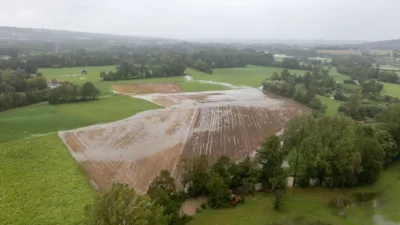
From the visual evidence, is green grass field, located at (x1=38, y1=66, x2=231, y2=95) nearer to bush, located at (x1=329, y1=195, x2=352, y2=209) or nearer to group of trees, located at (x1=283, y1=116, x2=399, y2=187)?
group of trees, located at (x1=283, y1=116, x2=399, y2=187)

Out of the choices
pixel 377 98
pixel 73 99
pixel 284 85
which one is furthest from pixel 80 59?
pixel 377 98

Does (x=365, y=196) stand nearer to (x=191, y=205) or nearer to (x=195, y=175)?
(x=195, y=175)

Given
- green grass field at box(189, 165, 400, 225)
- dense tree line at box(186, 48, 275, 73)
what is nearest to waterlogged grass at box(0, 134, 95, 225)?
green grass field at box(189, 165, 400, 225)

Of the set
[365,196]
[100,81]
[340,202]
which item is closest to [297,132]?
[340,202]

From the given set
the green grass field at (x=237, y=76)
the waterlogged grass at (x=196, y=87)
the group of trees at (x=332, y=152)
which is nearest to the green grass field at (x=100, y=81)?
the waterlogged grass at (x=196, y=87)

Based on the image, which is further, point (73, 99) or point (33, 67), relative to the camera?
point (33, 67)

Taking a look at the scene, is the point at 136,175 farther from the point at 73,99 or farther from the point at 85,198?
the point at 73,99
